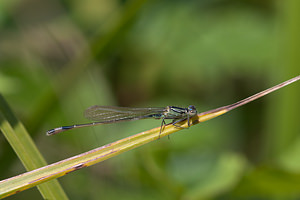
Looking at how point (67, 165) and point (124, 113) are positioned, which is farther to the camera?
point (124, 113)

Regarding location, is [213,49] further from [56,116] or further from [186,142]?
[56,116]

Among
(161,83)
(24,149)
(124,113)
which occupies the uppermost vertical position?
(24,149)

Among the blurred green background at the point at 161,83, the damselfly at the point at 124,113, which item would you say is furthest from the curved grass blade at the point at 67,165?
the damselfly at the point at 124,113

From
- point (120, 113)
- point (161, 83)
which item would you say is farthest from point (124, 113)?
point (161, 83)

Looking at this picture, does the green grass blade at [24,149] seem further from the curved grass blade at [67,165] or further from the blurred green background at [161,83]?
the blurred green background at [161,83]

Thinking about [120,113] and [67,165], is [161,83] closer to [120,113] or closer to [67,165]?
[120,113]

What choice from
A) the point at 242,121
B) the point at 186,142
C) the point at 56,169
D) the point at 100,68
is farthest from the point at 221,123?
the point at 56,169

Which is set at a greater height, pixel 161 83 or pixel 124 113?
pixel 124 113
